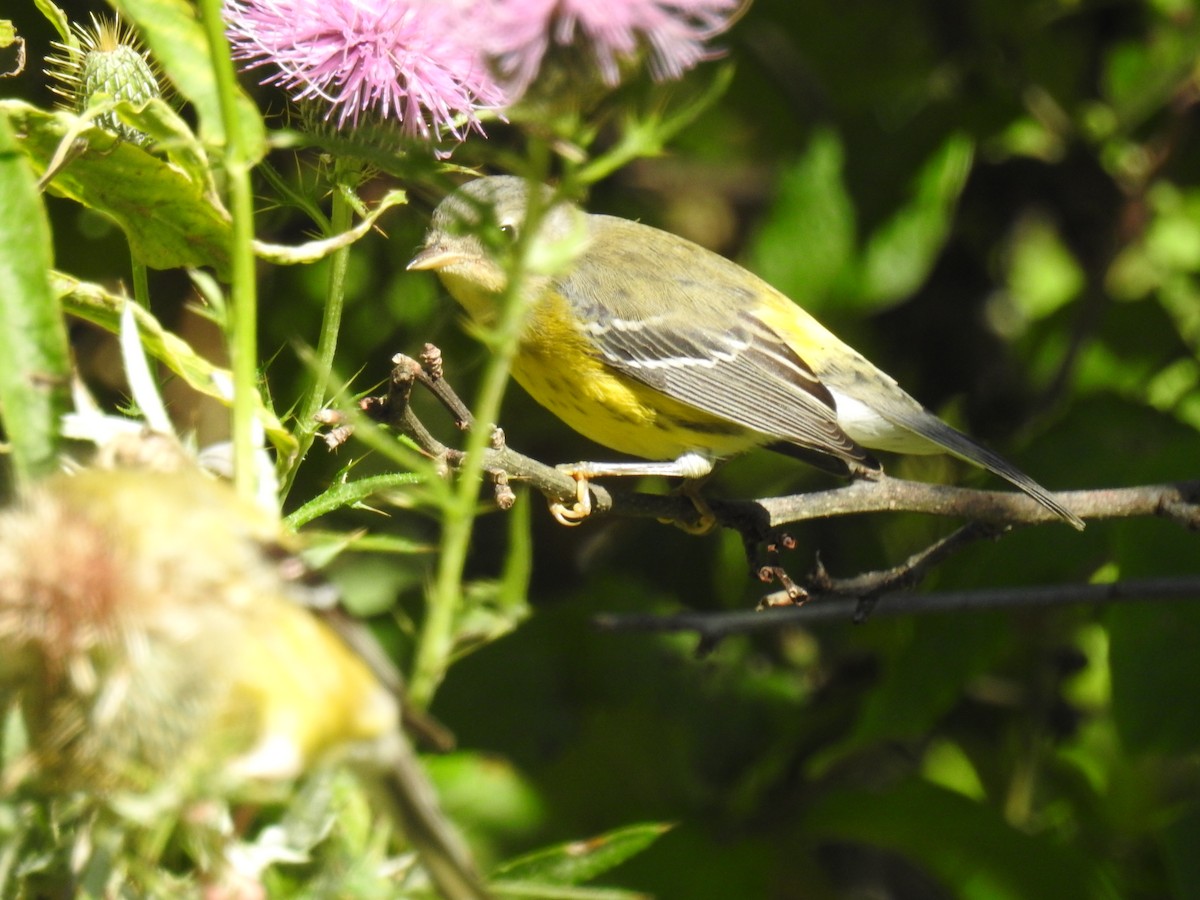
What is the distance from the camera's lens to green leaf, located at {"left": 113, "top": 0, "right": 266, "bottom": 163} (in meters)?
1.40

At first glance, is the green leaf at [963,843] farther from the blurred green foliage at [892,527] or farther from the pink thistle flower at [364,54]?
the pink thistle flower at [364,54]

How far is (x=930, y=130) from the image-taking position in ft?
12.7

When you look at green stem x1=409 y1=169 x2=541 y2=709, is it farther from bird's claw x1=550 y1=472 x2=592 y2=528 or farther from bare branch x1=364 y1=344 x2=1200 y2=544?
bird's claw x1=550 y1=472 x2=592 y2=528

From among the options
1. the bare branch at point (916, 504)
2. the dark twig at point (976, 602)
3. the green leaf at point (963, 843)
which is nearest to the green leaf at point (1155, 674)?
the dark twig at point (976, 602)

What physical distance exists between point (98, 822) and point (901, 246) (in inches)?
114

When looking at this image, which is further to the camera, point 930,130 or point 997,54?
point 997,54

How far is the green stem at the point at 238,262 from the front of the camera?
1.30m

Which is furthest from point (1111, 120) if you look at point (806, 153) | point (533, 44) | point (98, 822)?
point (98, 822)

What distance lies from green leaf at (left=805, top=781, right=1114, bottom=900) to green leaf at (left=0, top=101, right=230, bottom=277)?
6.41ft

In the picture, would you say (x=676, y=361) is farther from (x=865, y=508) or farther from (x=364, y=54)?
(x=364, y=54)

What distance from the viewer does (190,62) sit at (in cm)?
145

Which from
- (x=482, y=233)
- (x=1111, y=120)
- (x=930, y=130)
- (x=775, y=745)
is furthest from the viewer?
(x=1111, y=120)

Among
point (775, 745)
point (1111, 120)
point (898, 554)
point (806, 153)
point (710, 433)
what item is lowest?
point (775, 745)

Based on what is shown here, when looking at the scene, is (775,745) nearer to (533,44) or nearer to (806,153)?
(806,153)
